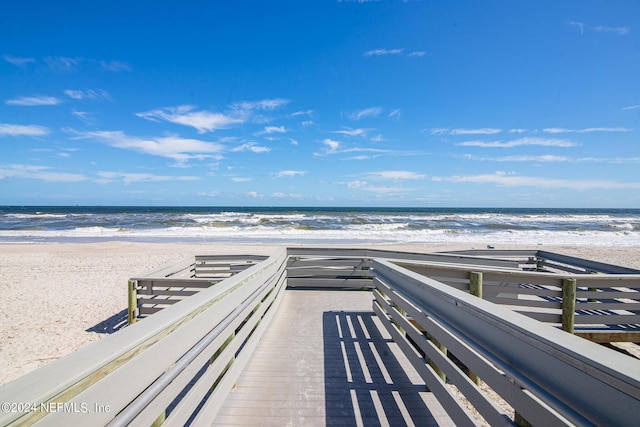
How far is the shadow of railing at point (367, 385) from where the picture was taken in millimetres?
2746

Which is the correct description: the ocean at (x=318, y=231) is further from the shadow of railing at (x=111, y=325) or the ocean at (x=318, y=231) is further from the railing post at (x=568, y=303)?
the railing post at (x=568, y=303)

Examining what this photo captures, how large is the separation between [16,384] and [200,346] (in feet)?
3.67

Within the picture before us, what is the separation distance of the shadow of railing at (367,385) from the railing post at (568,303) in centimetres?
225

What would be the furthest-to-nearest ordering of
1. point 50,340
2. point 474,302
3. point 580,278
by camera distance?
1. point 50,340
2. point 580,278
3. point 474,302

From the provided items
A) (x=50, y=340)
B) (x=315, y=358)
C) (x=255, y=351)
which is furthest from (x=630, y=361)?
(x=50, y=340)

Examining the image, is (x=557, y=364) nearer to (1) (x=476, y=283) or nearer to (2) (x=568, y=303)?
(1) (x=476, y=283)

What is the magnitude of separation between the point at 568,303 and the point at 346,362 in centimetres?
298

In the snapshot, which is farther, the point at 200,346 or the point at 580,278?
the point at 580,278

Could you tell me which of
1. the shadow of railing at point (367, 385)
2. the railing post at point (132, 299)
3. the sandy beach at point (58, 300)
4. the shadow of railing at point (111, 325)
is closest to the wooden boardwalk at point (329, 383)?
the shadow of railing at point (367, 385)

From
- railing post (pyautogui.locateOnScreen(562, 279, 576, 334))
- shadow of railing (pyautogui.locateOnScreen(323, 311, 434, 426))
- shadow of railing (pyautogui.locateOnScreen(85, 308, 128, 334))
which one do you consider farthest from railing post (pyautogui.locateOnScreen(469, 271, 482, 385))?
shadow of railing (pyautogui.locateOnScreen(85, 308, 128, 334))

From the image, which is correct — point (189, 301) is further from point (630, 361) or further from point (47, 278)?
point (47, 278)

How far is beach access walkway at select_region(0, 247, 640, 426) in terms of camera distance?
1.16 metres

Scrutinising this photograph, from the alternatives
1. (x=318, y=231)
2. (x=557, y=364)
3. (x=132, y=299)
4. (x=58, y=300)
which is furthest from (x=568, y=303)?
(x=318, y=231)

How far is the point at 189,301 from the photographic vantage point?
7.32 ft
